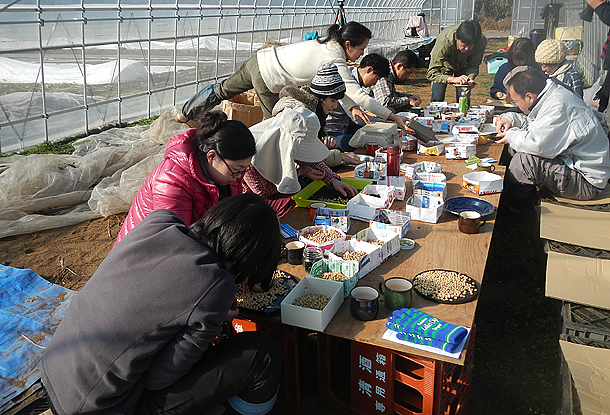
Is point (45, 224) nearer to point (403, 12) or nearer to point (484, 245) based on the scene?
point (484, 245)

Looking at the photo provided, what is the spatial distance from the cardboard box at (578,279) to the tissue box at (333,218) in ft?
3.70

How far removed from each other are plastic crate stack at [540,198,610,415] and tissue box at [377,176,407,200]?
3.10ft

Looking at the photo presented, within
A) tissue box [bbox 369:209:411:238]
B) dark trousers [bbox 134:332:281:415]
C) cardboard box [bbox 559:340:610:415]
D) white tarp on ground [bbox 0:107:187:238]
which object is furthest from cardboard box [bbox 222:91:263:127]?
cardboard box [bbox 559:340:610:415]

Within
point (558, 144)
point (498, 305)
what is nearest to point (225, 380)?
point (498, 305)

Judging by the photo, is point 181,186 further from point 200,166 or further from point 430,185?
point 430,185

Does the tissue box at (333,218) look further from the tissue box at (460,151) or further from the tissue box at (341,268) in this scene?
the tissue box at (460,151)

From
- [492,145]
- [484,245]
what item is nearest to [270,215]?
[484,245]

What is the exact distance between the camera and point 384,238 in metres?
2.45

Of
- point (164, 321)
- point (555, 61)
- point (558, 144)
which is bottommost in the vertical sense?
point (164, 321)

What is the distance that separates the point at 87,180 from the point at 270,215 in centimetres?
395

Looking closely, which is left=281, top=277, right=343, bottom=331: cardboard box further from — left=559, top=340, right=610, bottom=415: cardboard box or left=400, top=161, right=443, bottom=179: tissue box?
left=400, top=161, right=443, bottom=179: tissue box

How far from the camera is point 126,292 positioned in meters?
1.57

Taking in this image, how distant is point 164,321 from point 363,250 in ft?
3.48

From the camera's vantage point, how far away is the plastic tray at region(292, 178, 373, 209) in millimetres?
2855
